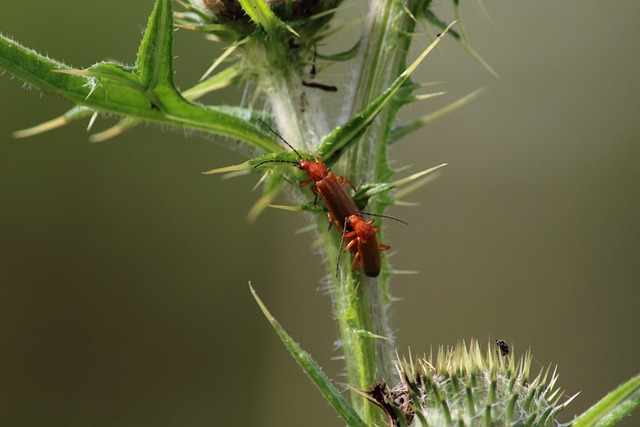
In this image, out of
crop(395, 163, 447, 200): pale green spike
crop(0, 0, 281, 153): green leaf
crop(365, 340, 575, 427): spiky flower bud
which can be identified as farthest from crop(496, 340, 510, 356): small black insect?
crop(0, 0, 281, 153): green leaf

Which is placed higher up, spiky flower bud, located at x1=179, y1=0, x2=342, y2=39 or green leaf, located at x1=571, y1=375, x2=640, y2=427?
spiky flower bud, located at x1=179, y1=0, x2=342, y2=39

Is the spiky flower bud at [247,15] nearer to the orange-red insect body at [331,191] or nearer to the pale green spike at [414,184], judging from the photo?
the orange-red insect body at [331,191]

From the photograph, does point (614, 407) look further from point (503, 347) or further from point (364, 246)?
point (364, 246)

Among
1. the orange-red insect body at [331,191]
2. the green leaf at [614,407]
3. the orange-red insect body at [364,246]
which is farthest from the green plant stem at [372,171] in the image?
the green leaf at [614,407]

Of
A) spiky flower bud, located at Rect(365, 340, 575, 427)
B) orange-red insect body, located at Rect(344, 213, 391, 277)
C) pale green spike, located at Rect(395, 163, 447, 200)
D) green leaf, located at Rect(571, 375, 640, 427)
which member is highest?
pale green spike, located at Rect(395, 163, 447, 200)

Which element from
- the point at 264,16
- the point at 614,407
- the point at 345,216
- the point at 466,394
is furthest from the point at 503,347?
the point at 264,16

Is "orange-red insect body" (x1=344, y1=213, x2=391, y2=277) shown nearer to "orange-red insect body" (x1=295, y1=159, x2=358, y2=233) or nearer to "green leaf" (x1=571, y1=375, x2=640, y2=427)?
"orange-red insect body" (x1=295, y1=159, x2=358, y2=233)

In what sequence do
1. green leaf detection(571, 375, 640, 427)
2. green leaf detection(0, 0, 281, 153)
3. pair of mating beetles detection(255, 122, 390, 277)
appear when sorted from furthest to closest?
pair of mating beetles detection(255, 122, 390, 277) → green leaf detection(0, 0, 281, 153) → green leaf detection(571, 375, 640, 427)

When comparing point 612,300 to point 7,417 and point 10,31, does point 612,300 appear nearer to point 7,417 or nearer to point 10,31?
point 7,417
